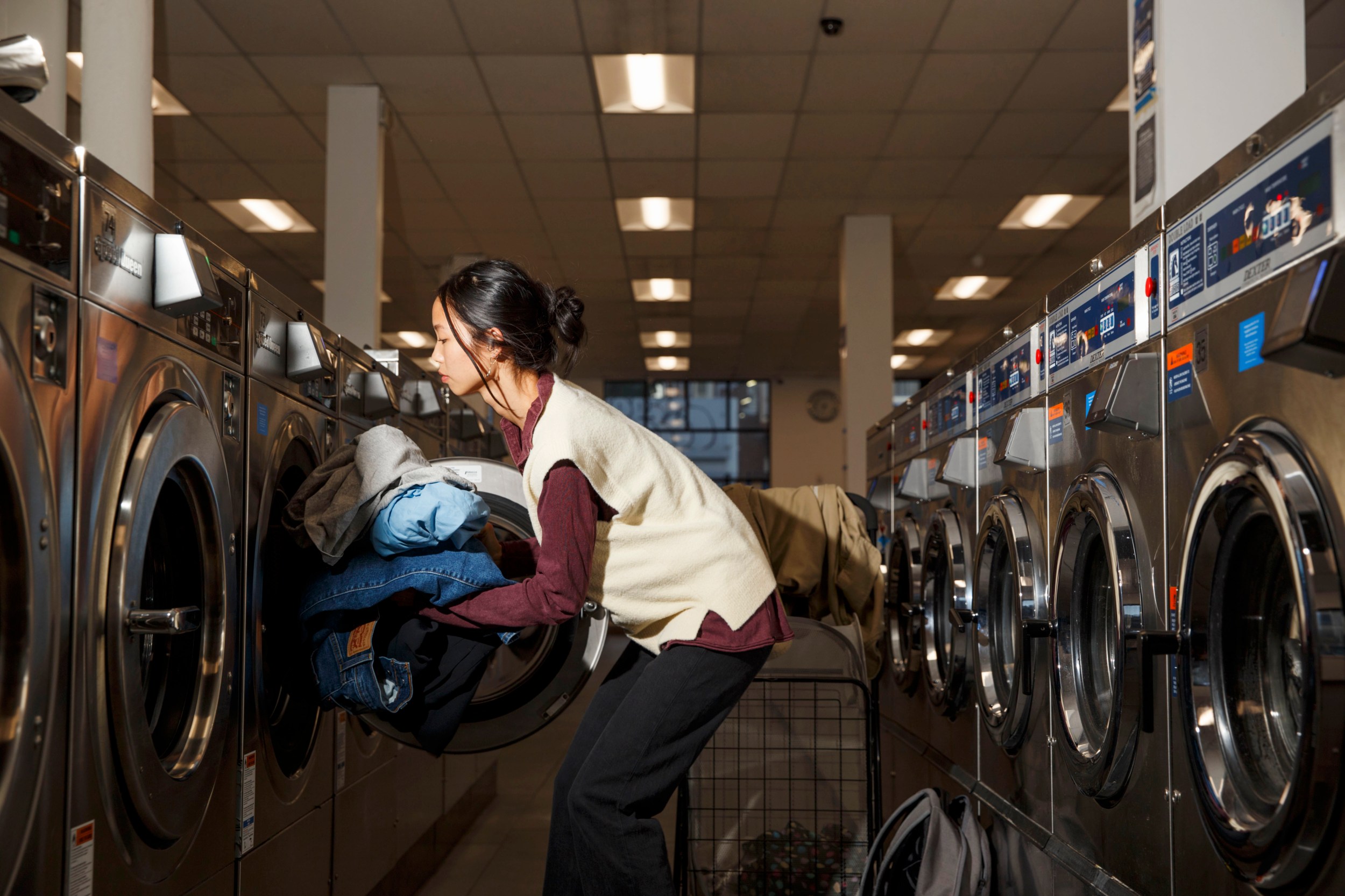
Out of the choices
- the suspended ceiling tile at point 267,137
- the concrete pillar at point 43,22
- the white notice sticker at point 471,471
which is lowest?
the white notice sticker at point 471,471

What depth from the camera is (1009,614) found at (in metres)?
2.56

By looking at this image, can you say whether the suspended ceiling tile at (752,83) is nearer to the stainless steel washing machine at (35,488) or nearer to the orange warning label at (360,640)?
the orange warning label at (360,640)

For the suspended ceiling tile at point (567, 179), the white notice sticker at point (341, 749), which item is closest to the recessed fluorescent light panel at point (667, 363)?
the suspended ceiling tile at point (567, 179)

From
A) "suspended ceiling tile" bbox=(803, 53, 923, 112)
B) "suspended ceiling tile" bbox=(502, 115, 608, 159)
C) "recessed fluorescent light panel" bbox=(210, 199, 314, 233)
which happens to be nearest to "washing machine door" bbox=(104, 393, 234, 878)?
"suspended ceiling tile" bbox=(803, 53, 923, 112)

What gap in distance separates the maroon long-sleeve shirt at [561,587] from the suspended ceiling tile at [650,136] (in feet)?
12.8

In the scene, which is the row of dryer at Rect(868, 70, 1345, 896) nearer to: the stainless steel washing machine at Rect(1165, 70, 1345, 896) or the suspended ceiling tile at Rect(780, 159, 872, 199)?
the stainless steel washing machine at Rect(1165, 70, 1345, 896)

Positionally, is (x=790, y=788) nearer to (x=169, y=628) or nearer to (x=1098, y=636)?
(x=1098, y=636)

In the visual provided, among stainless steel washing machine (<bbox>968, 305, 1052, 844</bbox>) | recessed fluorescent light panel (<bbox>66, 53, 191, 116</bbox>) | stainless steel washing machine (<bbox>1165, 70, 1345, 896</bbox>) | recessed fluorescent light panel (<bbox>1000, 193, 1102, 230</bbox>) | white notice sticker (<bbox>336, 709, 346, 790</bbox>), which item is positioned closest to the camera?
stainless steel washing machine (<bbox>1165, 70, 1345, 896</bbox>)

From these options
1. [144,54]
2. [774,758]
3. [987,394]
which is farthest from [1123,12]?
[144,54]

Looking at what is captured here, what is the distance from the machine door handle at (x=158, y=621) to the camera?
1411 mm

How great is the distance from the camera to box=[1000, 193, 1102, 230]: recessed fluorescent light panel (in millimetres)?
6652

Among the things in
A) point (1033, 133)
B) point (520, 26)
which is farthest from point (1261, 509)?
point (1033, 133)

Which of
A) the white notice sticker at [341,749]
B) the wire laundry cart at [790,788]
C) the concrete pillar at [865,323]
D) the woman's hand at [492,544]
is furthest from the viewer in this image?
the concrete pillar at [865,323]

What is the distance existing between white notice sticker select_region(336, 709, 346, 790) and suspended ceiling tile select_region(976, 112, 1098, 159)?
4418 millimetres
